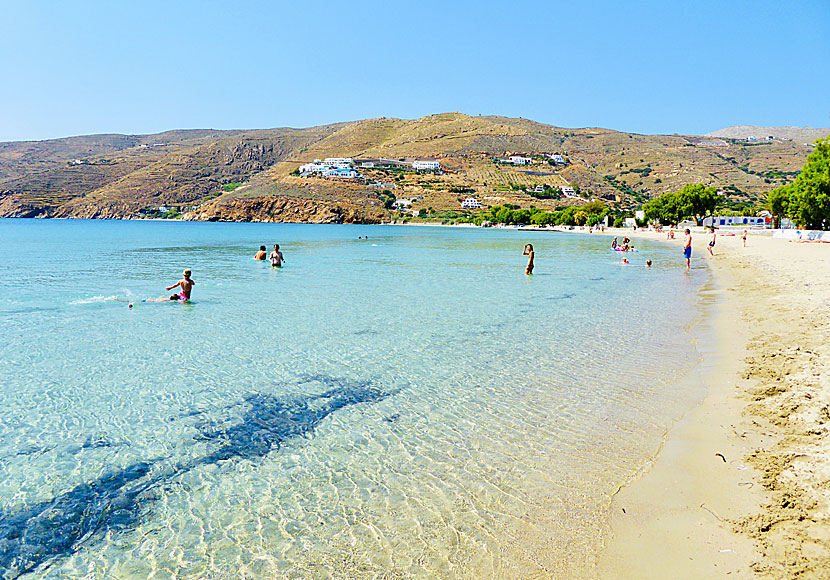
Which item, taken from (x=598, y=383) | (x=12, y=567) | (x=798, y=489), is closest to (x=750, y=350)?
(x=598, y=383)

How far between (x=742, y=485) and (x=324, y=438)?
4.42m

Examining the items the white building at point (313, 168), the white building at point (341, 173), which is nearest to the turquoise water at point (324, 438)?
the white building at point (341, 173)

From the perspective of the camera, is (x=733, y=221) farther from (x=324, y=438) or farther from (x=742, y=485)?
(x=324, y=438)

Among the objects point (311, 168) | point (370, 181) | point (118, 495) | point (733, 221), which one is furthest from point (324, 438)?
point (311, 168)

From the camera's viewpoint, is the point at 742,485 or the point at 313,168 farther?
the point at 313,168

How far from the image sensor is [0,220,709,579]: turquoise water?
13.3 ft

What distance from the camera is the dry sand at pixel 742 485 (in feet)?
12.0

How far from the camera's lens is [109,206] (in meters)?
154

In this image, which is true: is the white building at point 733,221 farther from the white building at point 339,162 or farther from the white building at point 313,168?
the white building at point 339,162

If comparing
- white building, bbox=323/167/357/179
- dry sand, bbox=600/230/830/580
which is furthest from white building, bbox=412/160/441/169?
dry sand, bbox=600/230/830/580

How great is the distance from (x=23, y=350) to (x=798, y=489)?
42.2 ft

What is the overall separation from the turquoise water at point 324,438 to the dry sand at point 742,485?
0.96ft

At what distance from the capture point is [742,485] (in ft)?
15.4

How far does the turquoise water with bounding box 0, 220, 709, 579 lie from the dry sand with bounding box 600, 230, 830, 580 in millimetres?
292
